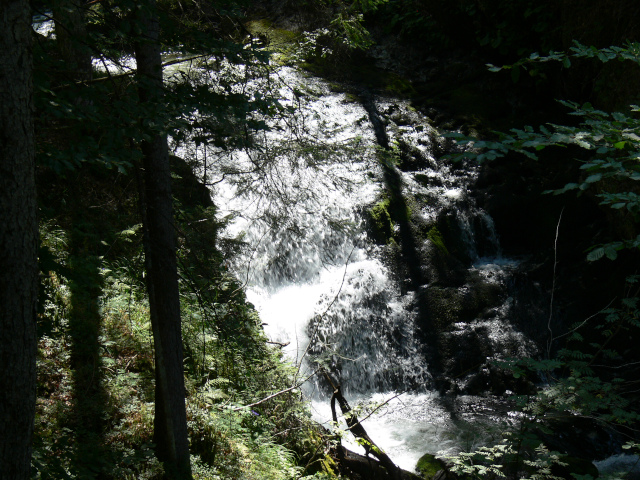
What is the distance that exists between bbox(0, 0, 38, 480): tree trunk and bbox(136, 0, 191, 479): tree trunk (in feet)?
5.80

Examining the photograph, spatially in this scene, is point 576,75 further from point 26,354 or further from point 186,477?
point 26,354

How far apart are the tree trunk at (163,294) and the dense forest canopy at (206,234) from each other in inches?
0.7

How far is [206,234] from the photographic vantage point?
19.2ft

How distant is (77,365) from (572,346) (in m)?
8.03

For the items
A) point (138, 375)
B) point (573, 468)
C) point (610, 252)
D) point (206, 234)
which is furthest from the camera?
point (573, 468)

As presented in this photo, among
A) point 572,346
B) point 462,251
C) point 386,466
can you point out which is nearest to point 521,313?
point 572,346

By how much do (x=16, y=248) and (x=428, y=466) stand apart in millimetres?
5771

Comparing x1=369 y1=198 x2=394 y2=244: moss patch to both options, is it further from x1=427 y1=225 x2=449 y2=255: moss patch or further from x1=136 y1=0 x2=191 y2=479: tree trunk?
x1=136 y1=0 x2=191 y2=479: tree trunk

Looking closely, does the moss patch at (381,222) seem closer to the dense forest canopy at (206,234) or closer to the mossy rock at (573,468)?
the dense forest canopy at (206,234)

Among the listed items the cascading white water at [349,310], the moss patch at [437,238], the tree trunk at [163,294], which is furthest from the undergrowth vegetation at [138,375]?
the moss patch at [437,238]

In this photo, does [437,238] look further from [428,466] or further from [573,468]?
[573,468]

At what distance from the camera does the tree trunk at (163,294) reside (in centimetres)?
414

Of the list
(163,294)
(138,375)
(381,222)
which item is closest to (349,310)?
(381,222)

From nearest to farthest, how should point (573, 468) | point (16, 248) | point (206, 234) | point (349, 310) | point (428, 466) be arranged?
1. point (16, 248)
2. point (206, 234)
3. point (573, 468)
4. point (428, 466)
5. point (349, 310)
